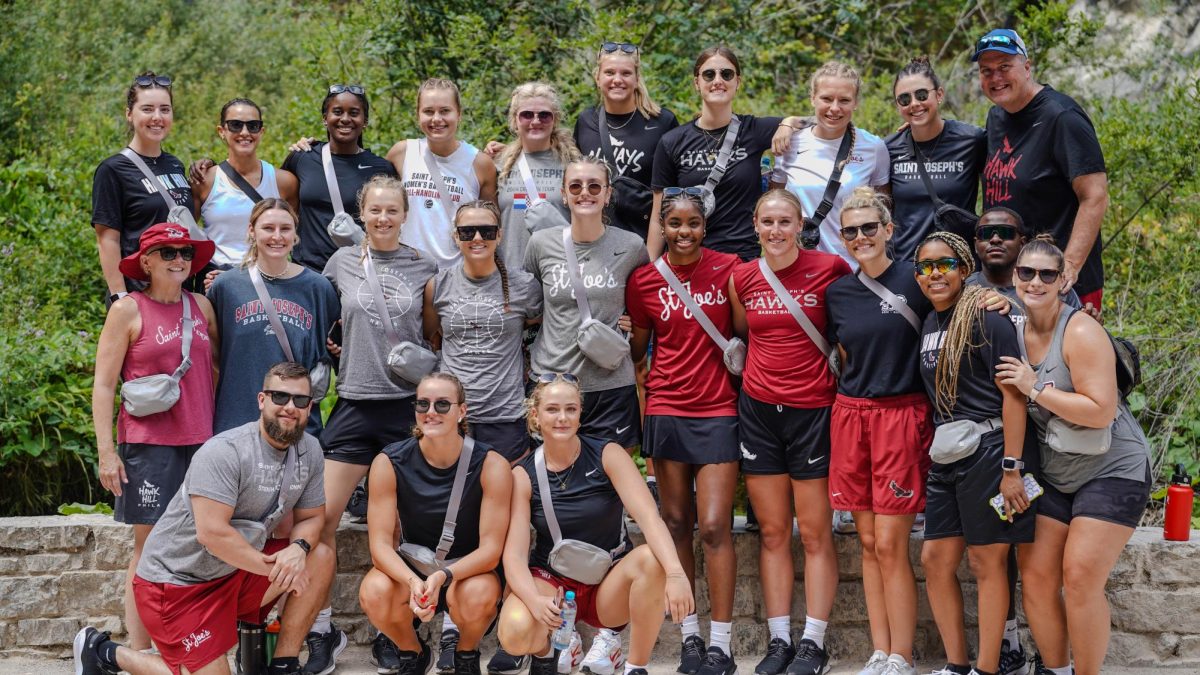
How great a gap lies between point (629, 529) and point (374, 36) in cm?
493

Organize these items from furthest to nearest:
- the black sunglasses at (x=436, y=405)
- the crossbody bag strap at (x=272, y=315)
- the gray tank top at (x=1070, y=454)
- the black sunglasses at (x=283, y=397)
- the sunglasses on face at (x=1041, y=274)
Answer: the crossbody bag strap at (x=272, y=315)
the black sunglasses at (x=436, y=405)
the black sunglasses at (x=283, y=397)
the gray tank top at (x=1070, y=454)
the sunglasses on face at (x=1041, y=274)

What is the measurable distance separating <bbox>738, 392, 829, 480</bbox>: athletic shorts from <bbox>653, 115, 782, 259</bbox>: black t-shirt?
910 millimetres

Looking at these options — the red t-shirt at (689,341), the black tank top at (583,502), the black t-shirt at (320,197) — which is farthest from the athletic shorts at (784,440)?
the black t-shirt at (320,197)

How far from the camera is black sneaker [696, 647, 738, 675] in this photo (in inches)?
220

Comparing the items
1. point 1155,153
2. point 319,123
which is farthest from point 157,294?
point 1155,153

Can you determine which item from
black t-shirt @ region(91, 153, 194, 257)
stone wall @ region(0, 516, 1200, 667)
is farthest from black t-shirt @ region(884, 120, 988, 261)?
black t-shirt @ region(91, 153, 194, 257)

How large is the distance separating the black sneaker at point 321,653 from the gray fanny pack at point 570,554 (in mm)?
1173

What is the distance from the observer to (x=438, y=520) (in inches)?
217

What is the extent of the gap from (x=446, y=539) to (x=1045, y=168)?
322cm

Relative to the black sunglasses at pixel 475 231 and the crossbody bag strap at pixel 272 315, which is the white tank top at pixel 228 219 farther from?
the black sunglasses at pixel 475 231

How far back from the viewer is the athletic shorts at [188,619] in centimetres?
516

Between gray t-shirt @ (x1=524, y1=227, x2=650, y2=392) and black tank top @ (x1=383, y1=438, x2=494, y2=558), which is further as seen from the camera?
gray t-shirt @ (x1=524, y1=227, x2=650, y2=392)

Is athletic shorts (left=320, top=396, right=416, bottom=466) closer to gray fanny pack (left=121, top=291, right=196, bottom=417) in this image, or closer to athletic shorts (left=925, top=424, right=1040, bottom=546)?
gray fanny pack (left=121, top=291, right=196, bottom=417)

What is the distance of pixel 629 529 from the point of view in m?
6.20
